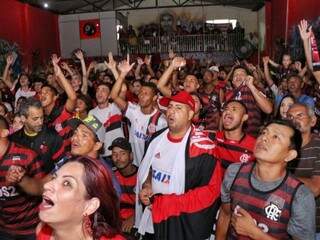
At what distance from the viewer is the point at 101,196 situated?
211cm

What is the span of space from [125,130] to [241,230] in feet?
12.9

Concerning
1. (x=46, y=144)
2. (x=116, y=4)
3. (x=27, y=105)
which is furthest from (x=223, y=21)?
(x=46, y=144)

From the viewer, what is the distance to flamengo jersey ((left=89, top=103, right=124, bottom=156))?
5871mm

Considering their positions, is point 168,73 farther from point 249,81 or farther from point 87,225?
point 87,225

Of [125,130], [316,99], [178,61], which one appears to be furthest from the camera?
[125,130]

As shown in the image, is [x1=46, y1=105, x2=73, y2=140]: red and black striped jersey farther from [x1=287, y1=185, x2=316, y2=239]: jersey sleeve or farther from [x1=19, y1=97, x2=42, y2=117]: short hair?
[x1=287, y1=185, x2=316, y2=239]: jersey sleeve

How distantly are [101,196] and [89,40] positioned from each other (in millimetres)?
18681

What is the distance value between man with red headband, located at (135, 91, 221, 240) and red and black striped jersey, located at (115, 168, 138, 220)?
27.2 inches

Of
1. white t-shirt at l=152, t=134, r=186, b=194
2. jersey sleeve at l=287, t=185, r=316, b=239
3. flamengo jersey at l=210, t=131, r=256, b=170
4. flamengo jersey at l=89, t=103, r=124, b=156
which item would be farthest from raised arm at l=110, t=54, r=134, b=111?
jersey sleeve at l=287, t=185, r=316, b=239

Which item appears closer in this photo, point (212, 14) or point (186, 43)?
point (186, 43)

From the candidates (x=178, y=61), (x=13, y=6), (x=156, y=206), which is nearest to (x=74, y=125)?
(x=156, y=206)

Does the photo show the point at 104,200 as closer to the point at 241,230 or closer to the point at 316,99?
the point at 241,230

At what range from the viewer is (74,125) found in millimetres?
3711

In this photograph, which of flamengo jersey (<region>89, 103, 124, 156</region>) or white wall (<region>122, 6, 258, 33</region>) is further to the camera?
white wall (<region>122, 6, 258, 33</region>)
